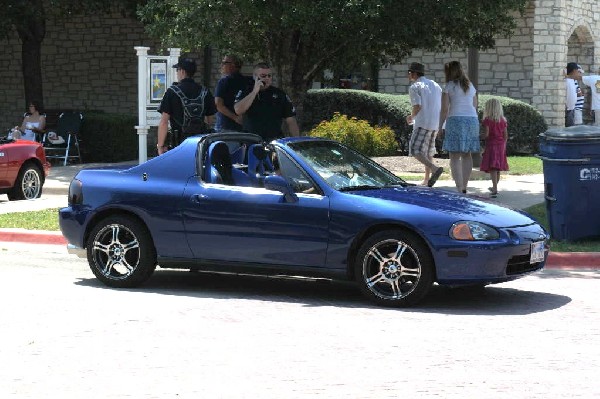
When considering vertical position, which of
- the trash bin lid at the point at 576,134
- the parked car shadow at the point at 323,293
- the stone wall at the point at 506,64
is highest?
the stone wall at the point at 506,64

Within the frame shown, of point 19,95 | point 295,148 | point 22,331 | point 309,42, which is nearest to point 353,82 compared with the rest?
point 19,95

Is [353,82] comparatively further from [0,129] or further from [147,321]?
[147,321]

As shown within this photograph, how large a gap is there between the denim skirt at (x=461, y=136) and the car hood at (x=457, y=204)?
19.5 ft

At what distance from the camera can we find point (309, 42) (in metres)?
18.2

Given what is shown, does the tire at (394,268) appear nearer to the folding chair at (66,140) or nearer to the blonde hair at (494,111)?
the blonde hair at (494,111)

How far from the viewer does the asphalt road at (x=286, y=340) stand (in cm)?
692

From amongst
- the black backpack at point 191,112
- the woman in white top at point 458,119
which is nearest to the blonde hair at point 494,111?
the woman in white top at point 458,119

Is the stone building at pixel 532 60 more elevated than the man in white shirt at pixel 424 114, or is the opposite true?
the stone building at pixel 532 60

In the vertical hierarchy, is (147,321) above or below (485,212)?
below

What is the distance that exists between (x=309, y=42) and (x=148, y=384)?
11.8m

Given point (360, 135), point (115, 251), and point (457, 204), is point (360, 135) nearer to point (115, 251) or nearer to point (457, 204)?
point (115, 251)

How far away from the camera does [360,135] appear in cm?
2314

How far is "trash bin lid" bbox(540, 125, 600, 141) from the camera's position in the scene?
1229 cm

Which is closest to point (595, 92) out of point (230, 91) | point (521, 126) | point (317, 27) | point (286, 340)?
point (521, 126)
